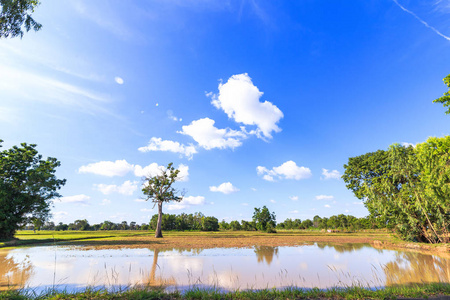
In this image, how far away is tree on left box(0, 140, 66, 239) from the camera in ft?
92.0

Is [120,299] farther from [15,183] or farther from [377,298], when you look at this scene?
[15,183]

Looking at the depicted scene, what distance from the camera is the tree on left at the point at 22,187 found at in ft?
92.0

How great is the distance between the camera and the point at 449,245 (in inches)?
794

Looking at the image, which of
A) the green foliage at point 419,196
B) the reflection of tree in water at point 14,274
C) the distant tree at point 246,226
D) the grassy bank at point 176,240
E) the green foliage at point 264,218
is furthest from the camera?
the distant tree at point 246,226

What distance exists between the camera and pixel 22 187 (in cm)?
3055

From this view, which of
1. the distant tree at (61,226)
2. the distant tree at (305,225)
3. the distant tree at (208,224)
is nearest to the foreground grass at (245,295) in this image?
the distant tree at (208,224)

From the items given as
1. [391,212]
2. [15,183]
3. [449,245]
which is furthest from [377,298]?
[15,183]

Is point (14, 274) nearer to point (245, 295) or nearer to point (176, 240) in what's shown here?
point (245, 295)

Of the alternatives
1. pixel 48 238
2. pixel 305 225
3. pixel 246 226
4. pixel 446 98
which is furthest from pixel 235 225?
pixel 446 98

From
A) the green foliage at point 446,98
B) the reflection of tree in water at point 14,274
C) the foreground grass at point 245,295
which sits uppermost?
the green foliage at point 446,98

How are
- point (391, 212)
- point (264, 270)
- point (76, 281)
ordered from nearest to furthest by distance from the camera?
point (76, 281) → point (264, 270) → point (391, 212)

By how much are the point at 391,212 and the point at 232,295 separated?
31091 mm

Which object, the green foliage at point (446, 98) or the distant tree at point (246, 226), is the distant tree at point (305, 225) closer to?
the distant tree at point (246, 226)

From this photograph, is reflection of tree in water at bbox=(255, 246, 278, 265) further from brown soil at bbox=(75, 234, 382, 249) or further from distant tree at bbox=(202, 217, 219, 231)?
distant tree at bbox=(202, 217, 219, 231)
